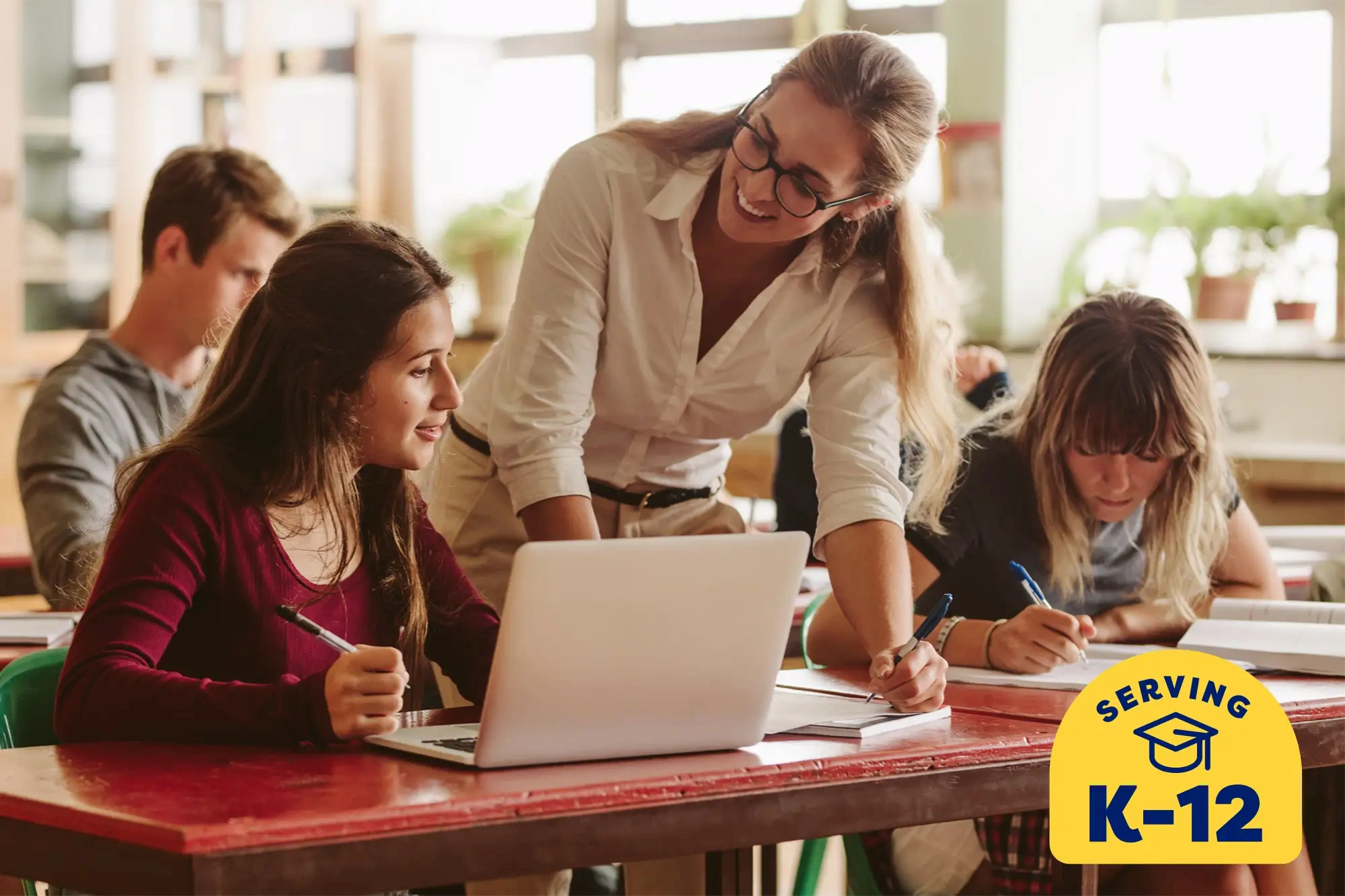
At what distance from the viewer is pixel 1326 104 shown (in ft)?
14.5

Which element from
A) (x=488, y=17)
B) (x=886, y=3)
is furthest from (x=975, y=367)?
(x=488, y=17)

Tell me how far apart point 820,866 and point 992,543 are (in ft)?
1.57

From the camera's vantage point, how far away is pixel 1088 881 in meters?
1.60

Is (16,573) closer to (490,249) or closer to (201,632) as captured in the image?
(201,632)

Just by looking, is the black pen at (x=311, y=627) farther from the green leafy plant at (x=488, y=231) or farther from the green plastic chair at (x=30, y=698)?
the green leafy plant at (x=488, y=231)

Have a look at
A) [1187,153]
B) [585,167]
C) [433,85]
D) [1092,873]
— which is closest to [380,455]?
[585,167]

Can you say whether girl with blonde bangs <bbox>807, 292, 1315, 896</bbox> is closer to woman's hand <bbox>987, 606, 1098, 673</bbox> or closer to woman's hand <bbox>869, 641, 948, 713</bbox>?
woman's hand <bbox>987, 606, 1098, 673</bbox>

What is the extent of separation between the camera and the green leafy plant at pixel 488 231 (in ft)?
18.6

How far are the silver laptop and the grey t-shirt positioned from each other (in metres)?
0.83

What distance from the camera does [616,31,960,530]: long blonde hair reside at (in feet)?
5.72

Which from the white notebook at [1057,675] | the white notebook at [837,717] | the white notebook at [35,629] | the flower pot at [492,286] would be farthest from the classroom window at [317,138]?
the white notebook at [837,717]

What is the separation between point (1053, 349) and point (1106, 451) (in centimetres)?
18

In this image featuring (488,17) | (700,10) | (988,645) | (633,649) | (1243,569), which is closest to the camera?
(633,649)

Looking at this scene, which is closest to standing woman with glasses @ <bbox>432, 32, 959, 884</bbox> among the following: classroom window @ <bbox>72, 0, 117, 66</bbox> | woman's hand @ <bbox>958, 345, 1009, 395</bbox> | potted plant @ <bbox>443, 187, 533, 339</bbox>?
woman's hand @ <bbox>958, 345, 1009, 395</bbox>
